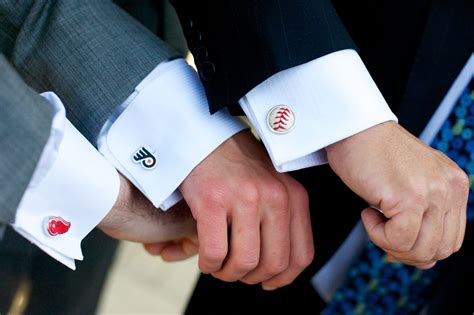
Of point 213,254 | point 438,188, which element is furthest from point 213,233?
point 438,188

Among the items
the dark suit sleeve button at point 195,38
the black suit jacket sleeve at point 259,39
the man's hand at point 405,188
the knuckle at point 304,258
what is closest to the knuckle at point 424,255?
the man's hand at point 405,188

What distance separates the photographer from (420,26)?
0.73m

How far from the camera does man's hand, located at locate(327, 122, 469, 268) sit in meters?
0.62

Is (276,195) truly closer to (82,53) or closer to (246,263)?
(246,263)

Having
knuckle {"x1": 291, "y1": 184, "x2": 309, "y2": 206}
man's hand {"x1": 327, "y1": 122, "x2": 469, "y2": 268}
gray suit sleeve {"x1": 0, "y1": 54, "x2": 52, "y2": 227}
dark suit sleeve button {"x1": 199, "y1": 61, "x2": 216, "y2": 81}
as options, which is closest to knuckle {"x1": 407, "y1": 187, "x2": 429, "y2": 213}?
man's hand {"x1": 327, "y1": 122, "x2": 469, "y2": 268}

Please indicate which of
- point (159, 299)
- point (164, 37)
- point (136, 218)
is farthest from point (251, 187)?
point (159, 299)

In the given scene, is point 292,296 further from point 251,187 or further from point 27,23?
point 27,23

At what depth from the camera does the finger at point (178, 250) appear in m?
0.87

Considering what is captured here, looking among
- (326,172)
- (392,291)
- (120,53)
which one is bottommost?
(392,291)

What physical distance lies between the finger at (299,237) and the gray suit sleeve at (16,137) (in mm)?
303

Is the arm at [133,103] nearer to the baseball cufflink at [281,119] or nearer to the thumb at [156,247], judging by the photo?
the baseball cufflink at [281,119]

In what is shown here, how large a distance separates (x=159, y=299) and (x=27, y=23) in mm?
1125

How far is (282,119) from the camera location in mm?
666

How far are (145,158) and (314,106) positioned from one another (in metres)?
0.19
